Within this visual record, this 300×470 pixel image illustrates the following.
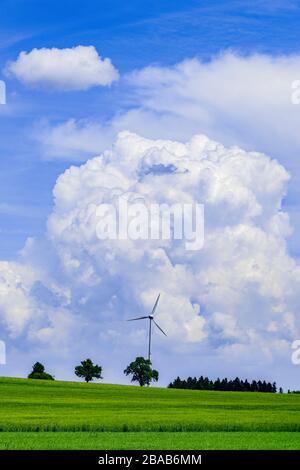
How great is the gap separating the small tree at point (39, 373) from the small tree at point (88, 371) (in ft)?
22.6

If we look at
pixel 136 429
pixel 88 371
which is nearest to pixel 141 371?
pixel 88 371

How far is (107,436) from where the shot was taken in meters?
59.6

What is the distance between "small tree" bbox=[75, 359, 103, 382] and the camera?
635 ft

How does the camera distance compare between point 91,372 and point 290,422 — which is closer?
point 290,422

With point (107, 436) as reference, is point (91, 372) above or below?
above

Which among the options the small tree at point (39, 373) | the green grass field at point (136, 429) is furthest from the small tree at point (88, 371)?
the green grass field at point (136, 429)

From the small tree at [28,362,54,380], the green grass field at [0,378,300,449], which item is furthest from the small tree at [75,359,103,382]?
the green grass field at [0,378,300,449]

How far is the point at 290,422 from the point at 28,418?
21710mm

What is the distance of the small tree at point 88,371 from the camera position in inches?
7618

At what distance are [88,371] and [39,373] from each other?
35.7 feet

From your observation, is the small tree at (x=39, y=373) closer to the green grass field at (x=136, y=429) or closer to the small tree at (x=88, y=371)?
the small tree at (x=88, y=371)

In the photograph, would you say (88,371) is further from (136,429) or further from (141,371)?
(136,429)
